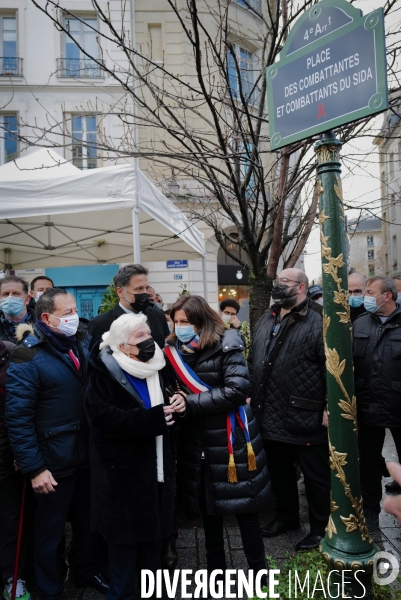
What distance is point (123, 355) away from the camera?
244cm

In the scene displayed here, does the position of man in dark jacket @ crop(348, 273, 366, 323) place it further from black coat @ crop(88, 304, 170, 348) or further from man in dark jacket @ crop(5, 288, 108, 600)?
man in dark jacket @ crop(5, 288, 108, 600)

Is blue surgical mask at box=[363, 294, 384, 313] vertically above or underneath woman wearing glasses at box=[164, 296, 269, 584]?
above

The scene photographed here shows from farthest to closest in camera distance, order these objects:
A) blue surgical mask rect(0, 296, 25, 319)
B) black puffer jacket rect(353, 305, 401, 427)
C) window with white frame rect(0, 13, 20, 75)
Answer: window with white frame rect(0, 13, 20, 75) → blue surgical mask rect(0, 296, 25, 319) → black puffer jacket rect(353, 305, 401, 427)

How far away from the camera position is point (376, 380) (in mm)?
3432

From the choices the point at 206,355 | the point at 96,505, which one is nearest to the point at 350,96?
the point at 206,355

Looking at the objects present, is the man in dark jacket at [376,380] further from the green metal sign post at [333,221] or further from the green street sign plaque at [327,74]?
the green street sign plaque at [327,74]

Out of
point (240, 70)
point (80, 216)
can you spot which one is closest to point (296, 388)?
point (240, 70)

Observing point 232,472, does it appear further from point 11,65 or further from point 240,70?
point 11,65

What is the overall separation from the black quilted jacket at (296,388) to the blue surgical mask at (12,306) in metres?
2.07

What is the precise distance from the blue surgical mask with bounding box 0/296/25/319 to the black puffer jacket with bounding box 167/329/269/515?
169 cm

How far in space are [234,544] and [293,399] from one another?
125 cm

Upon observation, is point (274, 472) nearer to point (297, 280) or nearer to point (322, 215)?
point (297, 280)

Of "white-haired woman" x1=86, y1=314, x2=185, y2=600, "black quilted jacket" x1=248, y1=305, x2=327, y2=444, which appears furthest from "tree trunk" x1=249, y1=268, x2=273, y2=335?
"white-haired woman" x1=86, y1=314, x2=185, y2=600

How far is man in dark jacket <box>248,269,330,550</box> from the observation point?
3199mm
